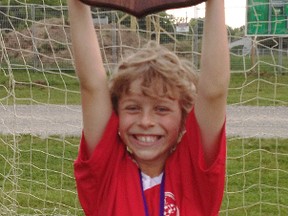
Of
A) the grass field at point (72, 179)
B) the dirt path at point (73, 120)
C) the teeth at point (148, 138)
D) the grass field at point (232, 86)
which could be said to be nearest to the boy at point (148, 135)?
the teeth at point (148, 138)

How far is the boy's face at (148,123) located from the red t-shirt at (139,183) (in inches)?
1.5

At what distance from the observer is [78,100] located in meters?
5.56

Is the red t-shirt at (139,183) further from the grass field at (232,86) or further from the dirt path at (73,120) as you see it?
the dirt path at (73,120)

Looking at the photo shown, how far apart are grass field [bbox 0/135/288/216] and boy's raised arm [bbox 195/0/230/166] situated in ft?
8.65

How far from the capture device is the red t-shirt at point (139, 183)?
→ 77.4 inches

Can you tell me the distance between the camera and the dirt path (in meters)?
6.00

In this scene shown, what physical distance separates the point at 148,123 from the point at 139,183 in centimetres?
16

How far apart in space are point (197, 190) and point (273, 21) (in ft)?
9.07

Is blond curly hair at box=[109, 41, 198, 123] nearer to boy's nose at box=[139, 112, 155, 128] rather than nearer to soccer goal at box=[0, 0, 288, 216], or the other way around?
boy's nose at box=[139, 112, 155, 128]

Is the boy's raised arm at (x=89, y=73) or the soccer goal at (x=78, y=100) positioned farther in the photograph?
the soccer goal at (x=78, y=100)

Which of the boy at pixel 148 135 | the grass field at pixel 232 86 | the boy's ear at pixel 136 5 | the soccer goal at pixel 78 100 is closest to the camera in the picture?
the boy's ear at pixel 136 5

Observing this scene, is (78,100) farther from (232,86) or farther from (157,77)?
(157,77)

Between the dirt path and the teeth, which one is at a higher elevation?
the teeth

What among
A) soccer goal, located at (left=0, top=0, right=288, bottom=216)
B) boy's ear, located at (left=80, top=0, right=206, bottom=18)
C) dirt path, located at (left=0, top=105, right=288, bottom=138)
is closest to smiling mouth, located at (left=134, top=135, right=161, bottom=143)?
boy's ear, located at (left=80, top=0, right=206, bottom=18)
